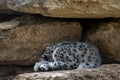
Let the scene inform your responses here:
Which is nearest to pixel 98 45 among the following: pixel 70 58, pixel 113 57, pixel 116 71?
pixel 113 57

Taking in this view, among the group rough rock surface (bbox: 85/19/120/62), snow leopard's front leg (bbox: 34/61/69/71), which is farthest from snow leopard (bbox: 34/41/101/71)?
rough rock surface (bbox: 85/19/120/62)

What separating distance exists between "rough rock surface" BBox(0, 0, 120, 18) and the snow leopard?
14.6 inches

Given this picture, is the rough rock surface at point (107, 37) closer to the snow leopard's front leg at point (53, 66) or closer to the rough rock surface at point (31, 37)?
the rough rock surface at point (31, 37)

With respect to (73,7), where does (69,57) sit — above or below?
below

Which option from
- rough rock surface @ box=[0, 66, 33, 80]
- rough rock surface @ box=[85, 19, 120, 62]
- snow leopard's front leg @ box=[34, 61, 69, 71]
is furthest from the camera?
rough rock surface @ box=[0, 66, 33, 80]

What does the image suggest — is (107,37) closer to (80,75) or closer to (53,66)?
(53,66)

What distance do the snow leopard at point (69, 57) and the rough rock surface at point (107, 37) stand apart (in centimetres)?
12

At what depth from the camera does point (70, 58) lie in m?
3.44

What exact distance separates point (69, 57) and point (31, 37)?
522 millimetres

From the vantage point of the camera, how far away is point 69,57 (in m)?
3.44

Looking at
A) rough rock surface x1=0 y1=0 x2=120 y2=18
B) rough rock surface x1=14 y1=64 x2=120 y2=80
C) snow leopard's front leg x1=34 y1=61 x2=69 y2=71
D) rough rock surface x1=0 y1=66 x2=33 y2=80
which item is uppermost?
rough rock surface x1=0 y1=0 x2=120 y2=18

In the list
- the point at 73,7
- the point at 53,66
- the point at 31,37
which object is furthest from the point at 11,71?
the point at 73,7

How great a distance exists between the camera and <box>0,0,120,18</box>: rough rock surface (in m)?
3.12

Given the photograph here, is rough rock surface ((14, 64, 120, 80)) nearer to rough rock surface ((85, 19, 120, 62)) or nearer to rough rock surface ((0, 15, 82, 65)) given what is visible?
rough rock surface ((85, 19, 120, 62))
